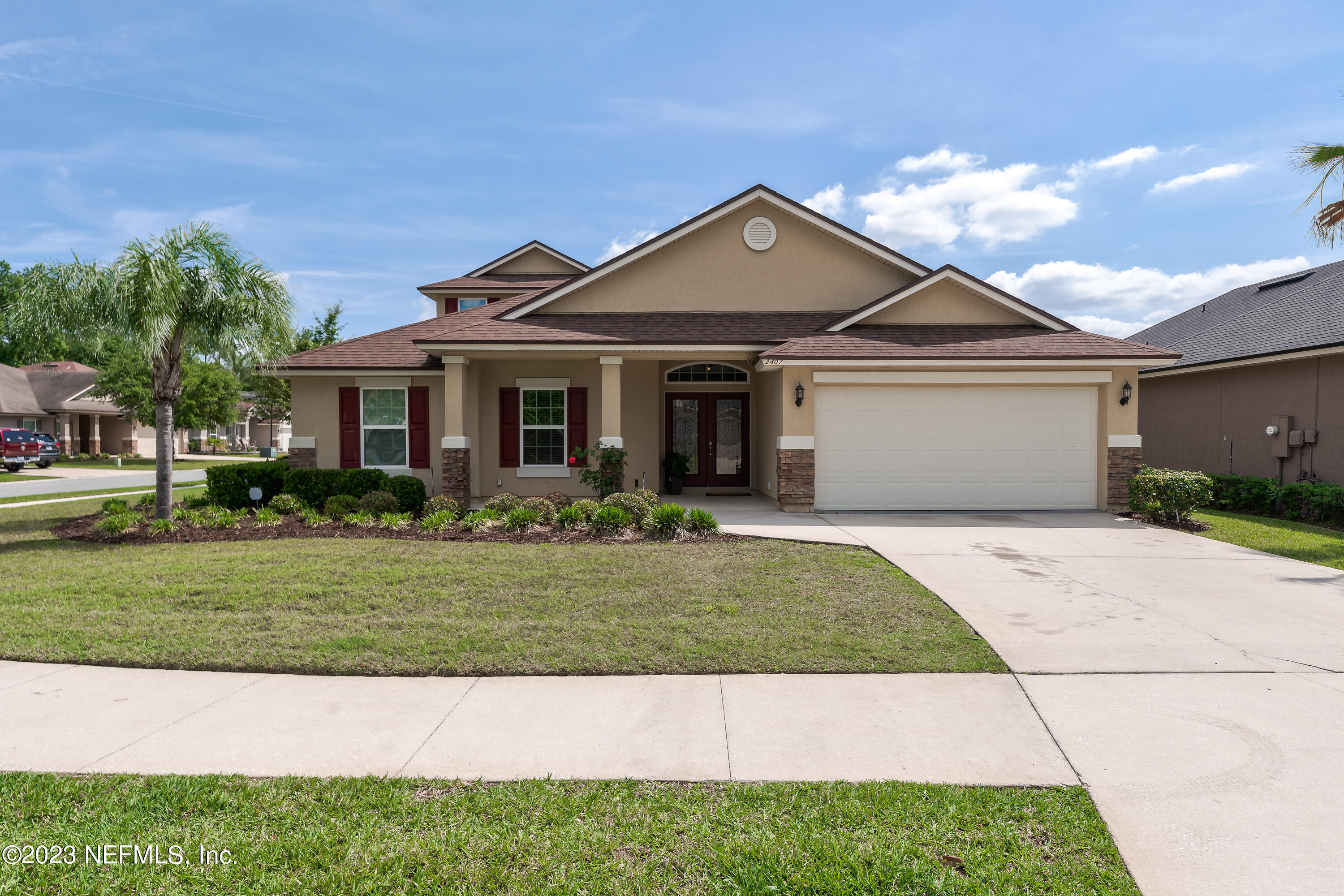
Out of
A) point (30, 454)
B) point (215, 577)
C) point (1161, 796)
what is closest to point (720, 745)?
point (1161, 796)

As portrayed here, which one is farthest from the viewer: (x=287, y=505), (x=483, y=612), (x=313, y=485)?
(x=313, y=485)

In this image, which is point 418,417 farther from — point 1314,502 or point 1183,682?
point 1314,502

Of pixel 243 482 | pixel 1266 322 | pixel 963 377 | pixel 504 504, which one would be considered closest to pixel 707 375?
pixel 963 377

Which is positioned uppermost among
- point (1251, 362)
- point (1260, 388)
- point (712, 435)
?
point (1251, 362)

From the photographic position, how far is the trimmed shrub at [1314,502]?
12680 mm

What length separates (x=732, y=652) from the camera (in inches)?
215

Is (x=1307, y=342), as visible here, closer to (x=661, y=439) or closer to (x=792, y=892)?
(x=661, y=439)

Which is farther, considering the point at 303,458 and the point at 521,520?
the point at 303,458

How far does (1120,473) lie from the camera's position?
1309cm

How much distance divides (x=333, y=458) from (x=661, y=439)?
6949mm

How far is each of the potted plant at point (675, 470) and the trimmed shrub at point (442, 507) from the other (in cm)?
509

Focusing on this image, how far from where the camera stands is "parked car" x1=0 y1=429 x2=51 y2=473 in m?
27.9

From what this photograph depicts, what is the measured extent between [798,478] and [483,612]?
7.80 metres

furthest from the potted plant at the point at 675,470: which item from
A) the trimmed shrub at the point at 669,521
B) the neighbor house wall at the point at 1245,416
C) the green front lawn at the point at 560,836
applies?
the neighbor house wall at the point at 1245,416
